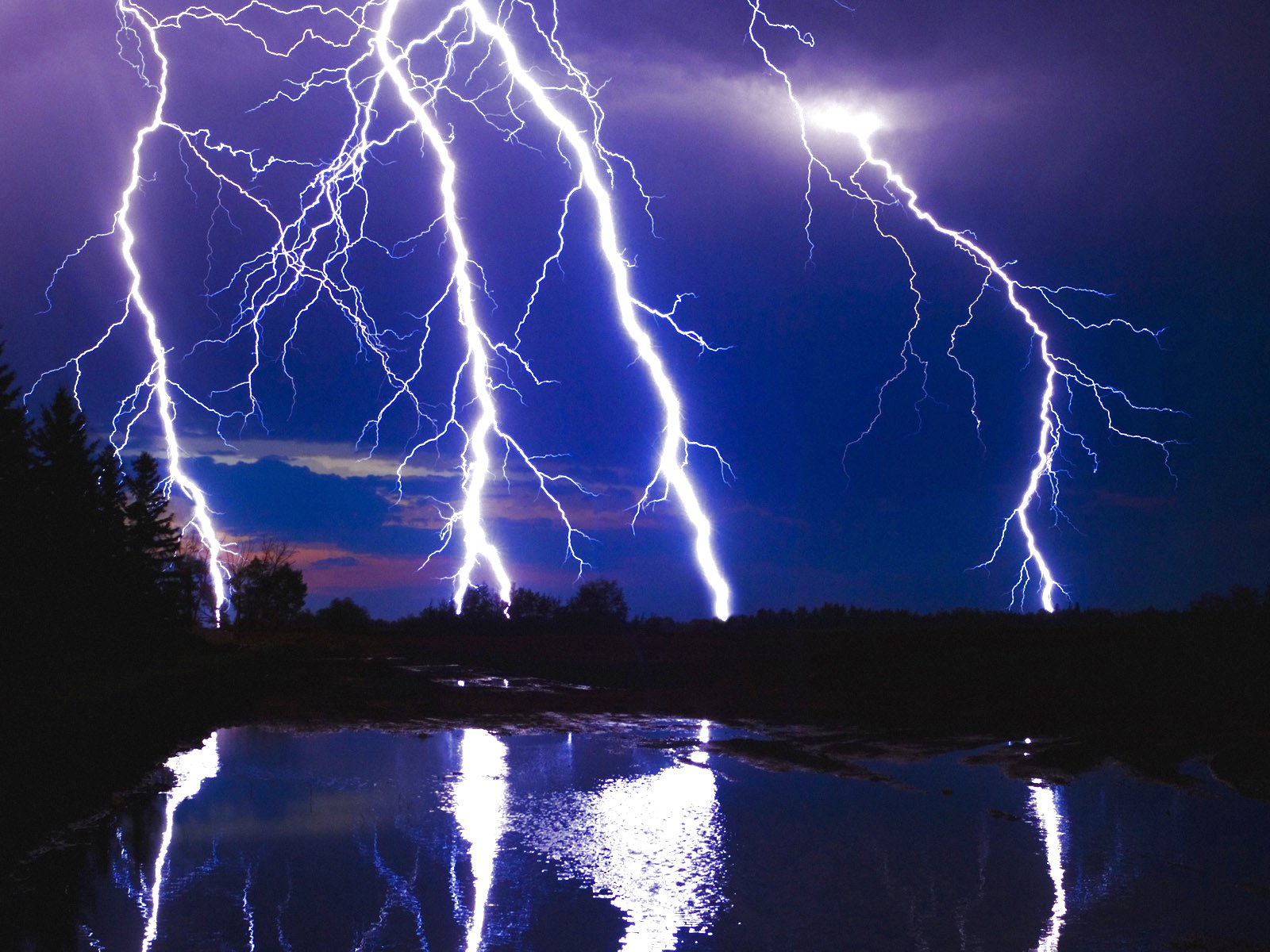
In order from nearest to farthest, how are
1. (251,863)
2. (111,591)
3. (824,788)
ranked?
(251,863) < (824,788) < (111,591)

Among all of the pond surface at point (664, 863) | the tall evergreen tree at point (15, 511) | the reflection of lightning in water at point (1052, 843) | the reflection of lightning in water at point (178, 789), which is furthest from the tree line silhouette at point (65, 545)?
the reflection of lightning in water at point (1052, 843)

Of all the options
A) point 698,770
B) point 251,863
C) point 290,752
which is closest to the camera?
point 251,863

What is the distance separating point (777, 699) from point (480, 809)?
1036 centimetres

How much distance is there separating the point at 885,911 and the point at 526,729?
8.09 metres

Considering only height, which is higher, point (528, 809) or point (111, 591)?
point (111, 591)

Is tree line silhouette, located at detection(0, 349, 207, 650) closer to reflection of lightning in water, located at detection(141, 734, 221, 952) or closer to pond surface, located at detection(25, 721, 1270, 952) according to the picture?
reflection of lightning in water, located at detection(141, 734, 221, 952)

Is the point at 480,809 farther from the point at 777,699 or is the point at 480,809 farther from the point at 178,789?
the point at 777,699

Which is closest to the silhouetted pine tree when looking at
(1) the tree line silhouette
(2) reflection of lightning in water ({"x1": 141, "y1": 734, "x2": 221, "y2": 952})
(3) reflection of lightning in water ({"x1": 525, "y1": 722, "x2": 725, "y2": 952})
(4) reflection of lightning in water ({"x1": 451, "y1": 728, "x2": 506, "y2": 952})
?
(1) the tree line silhouette

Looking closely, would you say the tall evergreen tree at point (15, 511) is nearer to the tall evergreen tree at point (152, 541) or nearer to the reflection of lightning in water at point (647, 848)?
the tall evergreen tree at point (152, 541)

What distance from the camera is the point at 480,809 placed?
723cm

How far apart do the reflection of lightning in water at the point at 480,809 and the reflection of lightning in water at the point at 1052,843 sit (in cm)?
276

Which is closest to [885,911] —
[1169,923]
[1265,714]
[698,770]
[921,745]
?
[1169,923]

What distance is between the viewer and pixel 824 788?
829 centimetres

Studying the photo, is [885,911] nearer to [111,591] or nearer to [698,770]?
[698,770]
